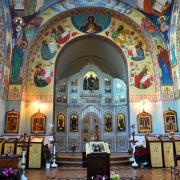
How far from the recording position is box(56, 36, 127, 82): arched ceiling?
53.3ft

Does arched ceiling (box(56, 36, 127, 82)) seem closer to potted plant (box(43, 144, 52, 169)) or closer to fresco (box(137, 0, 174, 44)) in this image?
fresco (box(137, 0, 174, 44))

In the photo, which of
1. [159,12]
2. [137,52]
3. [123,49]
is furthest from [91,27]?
[159,12]

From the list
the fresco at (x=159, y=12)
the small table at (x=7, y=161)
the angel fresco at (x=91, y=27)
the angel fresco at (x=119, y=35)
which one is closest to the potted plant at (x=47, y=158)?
the small table at (x=7, y=161)

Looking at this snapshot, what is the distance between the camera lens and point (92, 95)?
16.8 meters

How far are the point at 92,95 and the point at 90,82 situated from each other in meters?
1.10

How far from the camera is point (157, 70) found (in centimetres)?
1459

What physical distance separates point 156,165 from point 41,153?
5729 millimetres

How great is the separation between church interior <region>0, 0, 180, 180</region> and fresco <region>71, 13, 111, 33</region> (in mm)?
65

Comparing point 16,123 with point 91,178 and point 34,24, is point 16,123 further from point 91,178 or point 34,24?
point 91,178

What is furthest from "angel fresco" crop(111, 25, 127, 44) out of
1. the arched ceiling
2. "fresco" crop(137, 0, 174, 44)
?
"fresco" crop(137, 0, 174, 44)

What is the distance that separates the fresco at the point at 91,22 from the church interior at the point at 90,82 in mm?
65

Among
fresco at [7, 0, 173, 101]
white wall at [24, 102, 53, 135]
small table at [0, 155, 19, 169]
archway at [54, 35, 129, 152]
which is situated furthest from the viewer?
archway at [54, 35, 129, 152]

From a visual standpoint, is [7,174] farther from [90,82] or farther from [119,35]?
[119,35]

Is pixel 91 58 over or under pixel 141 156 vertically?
over
